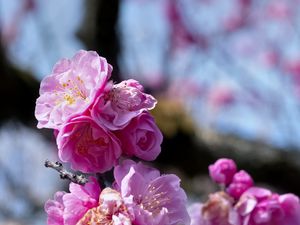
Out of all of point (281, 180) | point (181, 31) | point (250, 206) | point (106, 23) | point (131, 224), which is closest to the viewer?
point (131, 224)

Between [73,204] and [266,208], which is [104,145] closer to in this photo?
[73,204]

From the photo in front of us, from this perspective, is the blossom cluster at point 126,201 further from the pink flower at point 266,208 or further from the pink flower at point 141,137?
the pink flower at point 266,208

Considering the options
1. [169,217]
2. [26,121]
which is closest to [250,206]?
[169,217]

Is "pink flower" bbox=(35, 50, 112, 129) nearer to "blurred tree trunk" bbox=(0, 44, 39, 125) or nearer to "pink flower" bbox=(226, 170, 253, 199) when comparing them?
"pink flower" bbox=(226, 170, 253, 199)

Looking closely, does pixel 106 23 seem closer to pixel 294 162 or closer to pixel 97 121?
pixel 294 162

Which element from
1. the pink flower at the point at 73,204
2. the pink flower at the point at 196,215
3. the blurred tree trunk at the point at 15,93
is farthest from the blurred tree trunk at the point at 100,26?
the pink flower at the point at 73,204

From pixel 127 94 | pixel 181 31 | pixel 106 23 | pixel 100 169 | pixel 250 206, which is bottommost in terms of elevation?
pixel 181 31

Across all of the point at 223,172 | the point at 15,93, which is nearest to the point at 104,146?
the point at 223,172

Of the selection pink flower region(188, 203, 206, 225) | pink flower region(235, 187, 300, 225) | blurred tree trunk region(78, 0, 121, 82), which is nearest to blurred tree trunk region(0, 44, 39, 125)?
blurred tree trunk region(78, 0, 121, 82)
